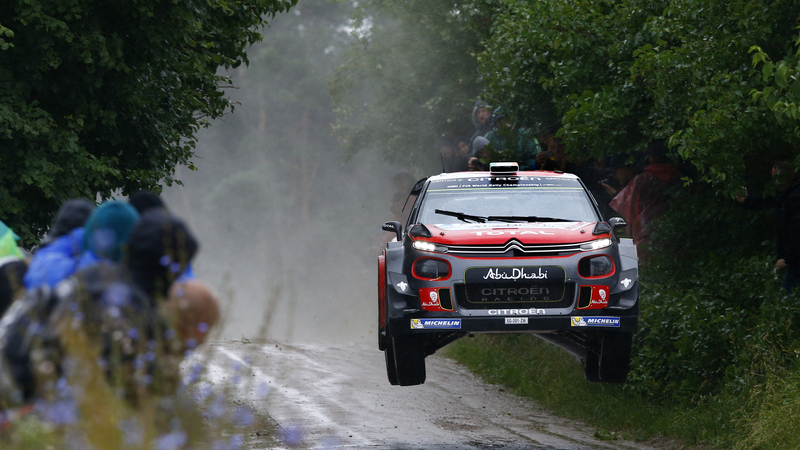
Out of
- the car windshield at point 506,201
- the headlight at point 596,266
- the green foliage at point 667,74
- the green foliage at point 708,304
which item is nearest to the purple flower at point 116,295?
the headlight at point 596,266

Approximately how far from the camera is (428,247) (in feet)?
28.1

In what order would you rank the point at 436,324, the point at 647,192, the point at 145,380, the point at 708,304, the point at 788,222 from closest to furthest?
the point at 145,380
the point at 436,324
the point at 788,222
the point at 708,304
the point at 647,192

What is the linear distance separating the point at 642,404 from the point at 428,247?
5907mm

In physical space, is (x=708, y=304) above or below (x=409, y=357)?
below

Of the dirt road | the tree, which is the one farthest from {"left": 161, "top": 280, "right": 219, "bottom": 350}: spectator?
the tree

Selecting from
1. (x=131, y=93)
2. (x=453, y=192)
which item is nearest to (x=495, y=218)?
(x=453, y=192)

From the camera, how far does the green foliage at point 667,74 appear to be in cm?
1028

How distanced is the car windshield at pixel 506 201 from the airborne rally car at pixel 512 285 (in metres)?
0.20

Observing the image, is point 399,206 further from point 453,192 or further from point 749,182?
point 453,192

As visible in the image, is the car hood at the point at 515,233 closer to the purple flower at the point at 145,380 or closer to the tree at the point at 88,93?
the tree at the point at 88,93

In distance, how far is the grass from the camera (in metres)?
9.74

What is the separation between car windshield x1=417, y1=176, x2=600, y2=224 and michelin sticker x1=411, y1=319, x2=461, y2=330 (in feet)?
3.60

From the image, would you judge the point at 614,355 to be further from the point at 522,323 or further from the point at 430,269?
the point at 430,269

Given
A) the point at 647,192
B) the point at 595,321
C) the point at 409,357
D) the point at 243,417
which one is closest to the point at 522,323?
the point at 595,321
